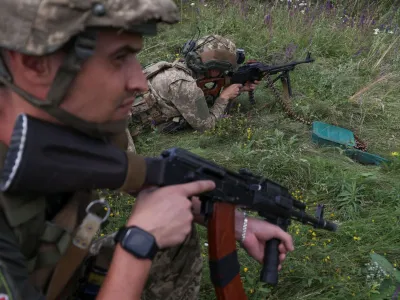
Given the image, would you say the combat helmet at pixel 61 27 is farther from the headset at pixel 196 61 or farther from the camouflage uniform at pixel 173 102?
the headset at pixel 196 61

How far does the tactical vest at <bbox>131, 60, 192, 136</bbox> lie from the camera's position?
528 cm

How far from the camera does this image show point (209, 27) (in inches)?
306

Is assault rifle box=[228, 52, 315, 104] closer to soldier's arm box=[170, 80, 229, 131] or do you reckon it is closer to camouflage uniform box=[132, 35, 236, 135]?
camouflage uniform box=[132, 35, 236, 135]

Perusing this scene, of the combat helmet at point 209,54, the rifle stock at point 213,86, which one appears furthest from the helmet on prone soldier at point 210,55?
the rifle stock at point 213,86

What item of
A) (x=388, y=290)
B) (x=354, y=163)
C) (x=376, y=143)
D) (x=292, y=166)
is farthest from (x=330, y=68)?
(x=388, y=290)

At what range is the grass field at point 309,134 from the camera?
304cm

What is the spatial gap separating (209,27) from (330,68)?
6.85 ft

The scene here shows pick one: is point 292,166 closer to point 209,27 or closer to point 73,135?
point 73,135

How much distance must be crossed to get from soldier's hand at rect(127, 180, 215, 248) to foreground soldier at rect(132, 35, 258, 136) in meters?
3.39

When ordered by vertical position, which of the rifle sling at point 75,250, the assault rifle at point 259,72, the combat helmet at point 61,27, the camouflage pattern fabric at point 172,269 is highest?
the combat helmet at point 61,27

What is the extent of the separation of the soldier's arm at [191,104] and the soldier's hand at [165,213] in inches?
137

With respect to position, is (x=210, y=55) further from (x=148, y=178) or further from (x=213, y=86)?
(x=148, y=178)

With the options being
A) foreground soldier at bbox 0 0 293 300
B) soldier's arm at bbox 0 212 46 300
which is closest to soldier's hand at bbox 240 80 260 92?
foreground soldier at bbox 0 0 293 300

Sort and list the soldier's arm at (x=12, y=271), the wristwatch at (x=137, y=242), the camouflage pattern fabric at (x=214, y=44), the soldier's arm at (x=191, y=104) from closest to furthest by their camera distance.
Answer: the soldier's arm at (x=12, y=271)
the wristwatch at (x=137, y=242)
the soldier's arm at (x=191, y=104)
the camouflage pattern fabric at (x=214, y=44)
